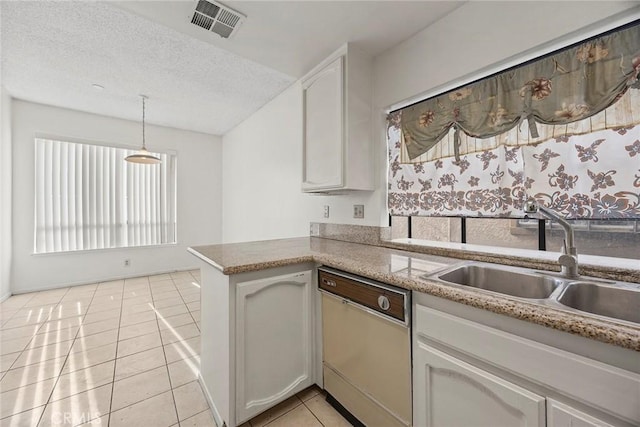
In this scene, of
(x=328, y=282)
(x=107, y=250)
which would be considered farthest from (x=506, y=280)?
(x=107, y=250)

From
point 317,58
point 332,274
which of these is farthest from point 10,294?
point 317,58

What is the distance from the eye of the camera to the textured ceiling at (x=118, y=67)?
1977 millimetres

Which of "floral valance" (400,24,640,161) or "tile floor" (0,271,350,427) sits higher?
"floral valance" (400,24,640,161)

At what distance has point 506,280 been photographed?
4.22ft

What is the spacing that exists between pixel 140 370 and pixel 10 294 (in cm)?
319

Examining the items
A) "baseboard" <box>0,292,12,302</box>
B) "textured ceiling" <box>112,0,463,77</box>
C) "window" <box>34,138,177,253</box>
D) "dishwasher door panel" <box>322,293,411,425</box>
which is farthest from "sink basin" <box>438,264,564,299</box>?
"baseboard" <box>0,292,12,302</box>

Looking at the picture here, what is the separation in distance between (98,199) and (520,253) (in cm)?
541

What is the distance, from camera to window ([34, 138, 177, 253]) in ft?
12.3

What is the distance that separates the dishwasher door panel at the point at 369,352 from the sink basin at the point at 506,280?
38 cm

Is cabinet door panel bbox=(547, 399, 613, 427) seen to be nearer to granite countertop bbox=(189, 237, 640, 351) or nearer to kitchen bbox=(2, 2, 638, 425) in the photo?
granite countertop bbox=(189, 237, 640, 351)

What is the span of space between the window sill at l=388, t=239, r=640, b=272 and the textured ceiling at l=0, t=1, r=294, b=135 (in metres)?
2.25

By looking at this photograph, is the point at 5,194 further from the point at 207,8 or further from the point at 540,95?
the point at 540,95

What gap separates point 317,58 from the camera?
7.29ft

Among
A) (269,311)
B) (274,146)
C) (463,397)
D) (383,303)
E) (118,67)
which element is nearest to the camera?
(463,397)
